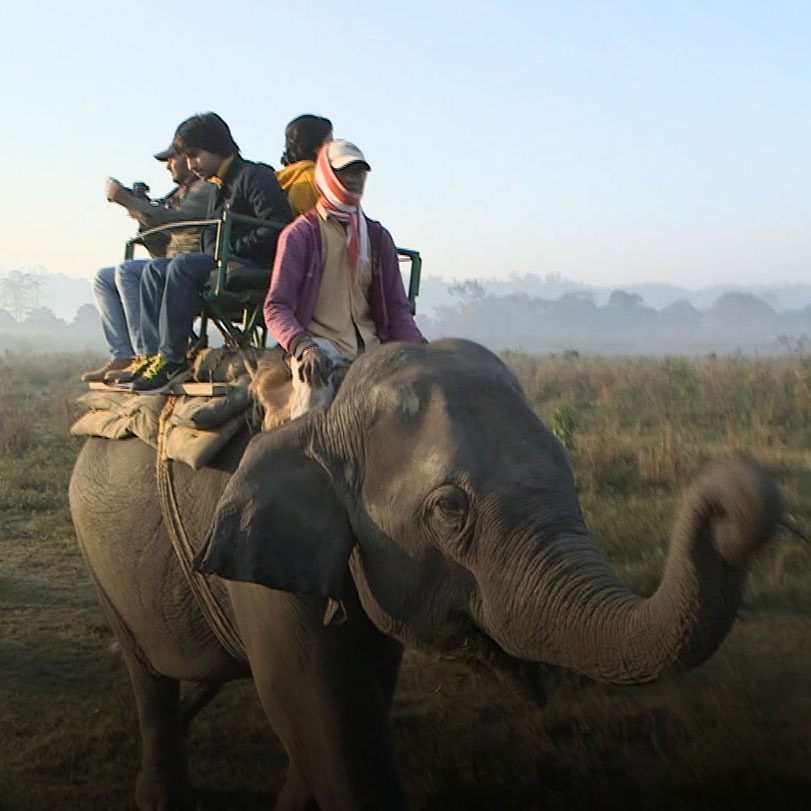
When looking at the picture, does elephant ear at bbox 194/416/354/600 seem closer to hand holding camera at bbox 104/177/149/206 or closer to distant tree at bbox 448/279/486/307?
hand holding camera at bbox 104/177/149/206

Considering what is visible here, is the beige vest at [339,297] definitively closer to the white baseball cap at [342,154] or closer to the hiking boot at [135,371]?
the white baseball cap at [342,154]

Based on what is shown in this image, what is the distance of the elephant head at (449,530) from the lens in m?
2.93

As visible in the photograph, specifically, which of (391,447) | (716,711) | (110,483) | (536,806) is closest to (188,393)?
(110,483)

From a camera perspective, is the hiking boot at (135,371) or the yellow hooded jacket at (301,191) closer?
the hiking boot at (135,371)

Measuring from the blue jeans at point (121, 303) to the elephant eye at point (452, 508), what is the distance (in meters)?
2.90

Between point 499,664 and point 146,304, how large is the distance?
9.48 feet

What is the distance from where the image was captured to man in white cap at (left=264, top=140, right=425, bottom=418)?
4265 mm

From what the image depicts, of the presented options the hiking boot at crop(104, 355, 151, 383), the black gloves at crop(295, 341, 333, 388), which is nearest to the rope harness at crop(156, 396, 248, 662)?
the hiking boot at crop(104, 355, 151, 383)

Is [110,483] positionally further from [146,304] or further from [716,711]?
[716,711]

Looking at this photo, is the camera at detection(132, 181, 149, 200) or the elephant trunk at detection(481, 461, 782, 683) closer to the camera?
the elephant trunk at detection(481, 461, 782, 683)

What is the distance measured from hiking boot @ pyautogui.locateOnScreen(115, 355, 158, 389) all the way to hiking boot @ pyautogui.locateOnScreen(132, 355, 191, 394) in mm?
59

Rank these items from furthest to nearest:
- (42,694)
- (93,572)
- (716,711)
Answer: (42,694) → (93,572) → (716,711)

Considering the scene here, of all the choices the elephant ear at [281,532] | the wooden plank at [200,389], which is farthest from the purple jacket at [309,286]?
the elephant ear at [281,532]

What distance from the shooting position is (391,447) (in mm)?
3537
